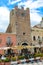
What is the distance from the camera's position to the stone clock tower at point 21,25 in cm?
4912

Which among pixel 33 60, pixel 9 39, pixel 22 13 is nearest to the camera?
pixel 33 60

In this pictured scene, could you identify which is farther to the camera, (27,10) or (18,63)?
(27,10)

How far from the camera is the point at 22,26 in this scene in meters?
49.9

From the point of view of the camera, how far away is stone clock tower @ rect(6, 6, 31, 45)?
4912 cm

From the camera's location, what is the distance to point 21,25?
50.0m

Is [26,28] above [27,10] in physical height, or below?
below

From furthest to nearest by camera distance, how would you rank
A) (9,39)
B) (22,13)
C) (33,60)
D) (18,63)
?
1. (22,13)
2. (9,39)
3. (33,60)
4. (18,63)

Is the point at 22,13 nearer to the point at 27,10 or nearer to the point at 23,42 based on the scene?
the point at 27,10

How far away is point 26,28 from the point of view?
50.4 m

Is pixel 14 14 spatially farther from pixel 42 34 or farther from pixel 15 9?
pixel 42 34

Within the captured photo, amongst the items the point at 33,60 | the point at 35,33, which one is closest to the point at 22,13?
the point at 35,33

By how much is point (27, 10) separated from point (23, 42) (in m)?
8.62

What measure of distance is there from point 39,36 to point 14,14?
8440mm

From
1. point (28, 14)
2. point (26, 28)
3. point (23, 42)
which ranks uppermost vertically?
point (28, 14)
